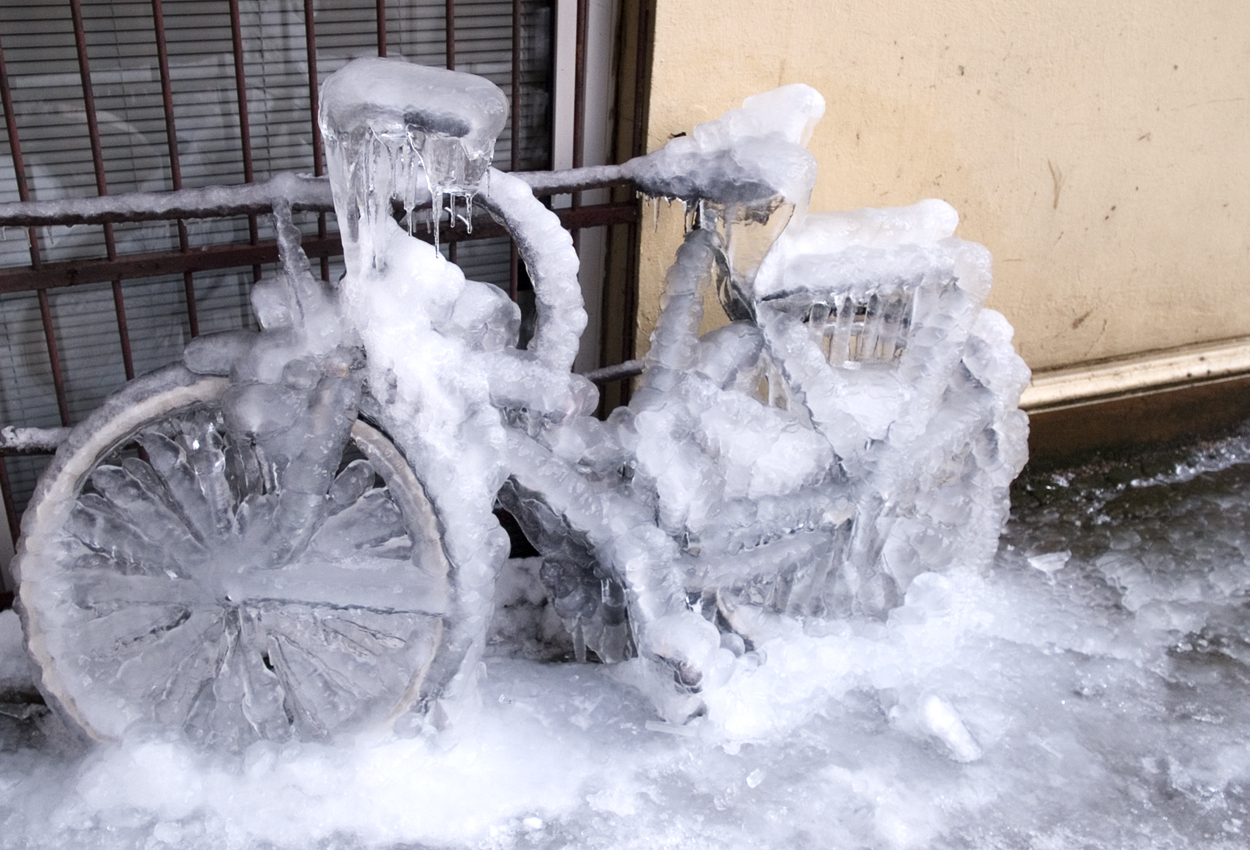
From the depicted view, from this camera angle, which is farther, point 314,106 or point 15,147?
point 314,106

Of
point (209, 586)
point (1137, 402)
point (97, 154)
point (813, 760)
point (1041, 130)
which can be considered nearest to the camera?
point (209, 586)

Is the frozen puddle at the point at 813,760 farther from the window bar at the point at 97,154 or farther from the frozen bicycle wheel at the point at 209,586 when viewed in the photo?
the window bar at the point at 97,154

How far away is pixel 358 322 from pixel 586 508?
2.26ft

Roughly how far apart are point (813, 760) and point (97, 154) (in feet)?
7.44

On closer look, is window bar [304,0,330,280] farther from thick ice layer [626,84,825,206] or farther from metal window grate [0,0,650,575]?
thick ice layer [626,84,825,206]

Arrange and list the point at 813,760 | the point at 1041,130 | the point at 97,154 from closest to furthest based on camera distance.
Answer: the point at 97,154 → the point at 813,760 → the point at 1041,130

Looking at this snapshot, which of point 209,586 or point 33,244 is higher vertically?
point 33,244

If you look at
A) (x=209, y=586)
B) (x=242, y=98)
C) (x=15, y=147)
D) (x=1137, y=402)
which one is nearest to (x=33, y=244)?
(x=15, y=147)

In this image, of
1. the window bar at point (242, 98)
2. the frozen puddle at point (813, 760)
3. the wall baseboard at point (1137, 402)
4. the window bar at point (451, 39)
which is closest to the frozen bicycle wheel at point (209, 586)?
the frozen puddle at point (813, 760)

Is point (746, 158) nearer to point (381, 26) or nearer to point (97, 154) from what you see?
point (381, 26)

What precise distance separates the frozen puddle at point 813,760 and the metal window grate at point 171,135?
2.56ft

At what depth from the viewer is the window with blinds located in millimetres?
2846

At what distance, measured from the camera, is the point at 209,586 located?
2553mm

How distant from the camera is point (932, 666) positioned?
3.24m
